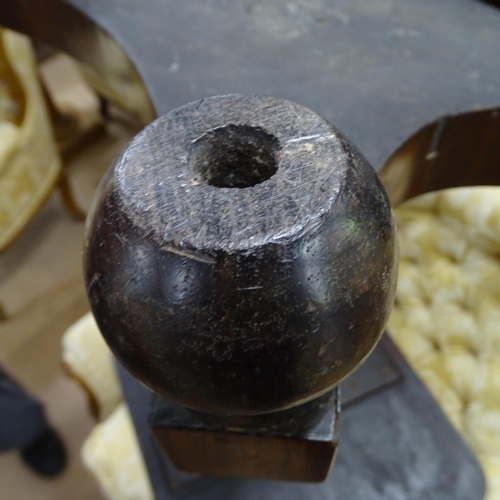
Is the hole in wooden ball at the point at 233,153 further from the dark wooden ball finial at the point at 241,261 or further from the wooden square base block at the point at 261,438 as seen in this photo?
the wooden square base block at the point at 261,438

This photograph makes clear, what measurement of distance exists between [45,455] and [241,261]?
1.20 m

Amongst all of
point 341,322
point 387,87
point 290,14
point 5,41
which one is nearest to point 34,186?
point 5,41

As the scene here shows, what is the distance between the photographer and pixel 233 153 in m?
0.41

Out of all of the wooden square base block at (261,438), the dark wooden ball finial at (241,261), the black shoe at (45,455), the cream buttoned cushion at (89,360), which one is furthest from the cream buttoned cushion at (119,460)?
the dark wooden ball finial at (241,261)

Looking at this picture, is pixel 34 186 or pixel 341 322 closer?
pixel 341 322

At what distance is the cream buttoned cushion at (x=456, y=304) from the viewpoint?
2.96ft

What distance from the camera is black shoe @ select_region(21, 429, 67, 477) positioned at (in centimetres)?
128

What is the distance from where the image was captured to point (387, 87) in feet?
2.59

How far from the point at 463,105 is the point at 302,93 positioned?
0.23 metres

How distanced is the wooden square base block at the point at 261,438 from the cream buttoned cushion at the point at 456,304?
1.32 feet

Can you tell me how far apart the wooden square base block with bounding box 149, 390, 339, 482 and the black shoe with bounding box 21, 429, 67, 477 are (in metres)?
0.80

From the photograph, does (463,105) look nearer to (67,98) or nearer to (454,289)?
(454,289)

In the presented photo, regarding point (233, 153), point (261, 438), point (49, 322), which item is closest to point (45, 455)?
point (49, 322)

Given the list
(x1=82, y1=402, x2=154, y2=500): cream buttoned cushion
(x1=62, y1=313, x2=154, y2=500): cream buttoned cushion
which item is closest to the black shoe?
(x1=62, y1=313, x2=154, y2=500): cream buttoned cushion
